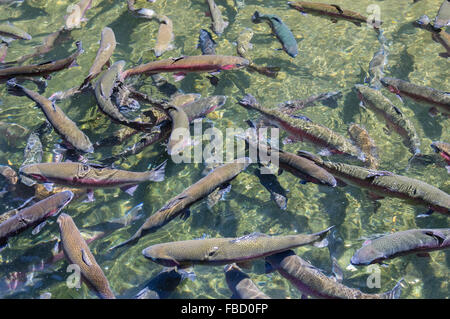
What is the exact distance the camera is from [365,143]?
4.99 m

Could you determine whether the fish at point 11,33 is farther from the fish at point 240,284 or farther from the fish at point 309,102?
the fish at point 240,284

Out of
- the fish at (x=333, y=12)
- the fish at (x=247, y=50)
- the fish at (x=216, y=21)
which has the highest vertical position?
the fish at (x=333, y=12)

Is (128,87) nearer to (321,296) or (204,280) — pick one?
(204,280)

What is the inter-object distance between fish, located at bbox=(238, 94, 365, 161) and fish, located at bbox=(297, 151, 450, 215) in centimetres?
45

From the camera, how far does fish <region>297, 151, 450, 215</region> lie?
403 cm

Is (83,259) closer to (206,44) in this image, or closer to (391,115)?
(206,44)

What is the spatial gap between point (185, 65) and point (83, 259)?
3048 millimetres

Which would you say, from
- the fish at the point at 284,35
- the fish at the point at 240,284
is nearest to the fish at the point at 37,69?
the fish at the point at 284,35

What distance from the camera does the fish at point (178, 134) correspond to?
4395 mm

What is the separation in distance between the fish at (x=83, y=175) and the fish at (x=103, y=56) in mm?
1613

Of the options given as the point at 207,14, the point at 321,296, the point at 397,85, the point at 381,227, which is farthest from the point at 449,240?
the point at 207,14

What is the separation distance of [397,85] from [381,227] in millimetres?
2139

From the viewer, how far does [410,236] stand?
3.75 meters
